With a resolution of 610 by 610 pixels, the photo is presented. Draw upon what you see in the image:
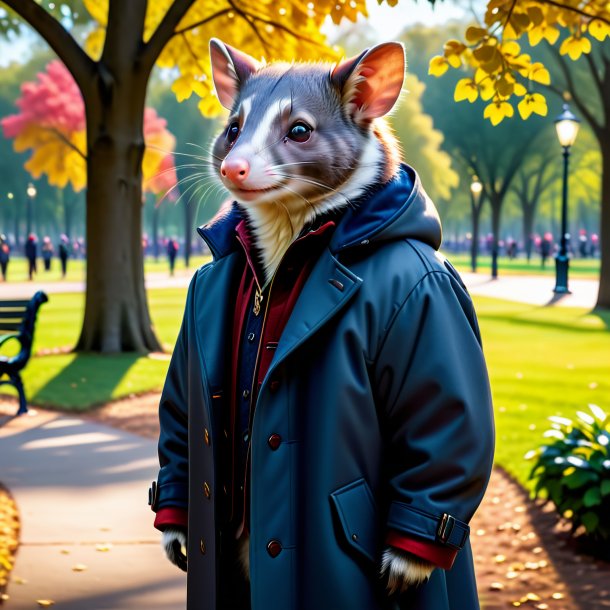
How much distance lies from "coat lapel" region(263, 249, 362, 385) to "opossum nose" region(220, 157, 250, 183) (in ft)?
0.96

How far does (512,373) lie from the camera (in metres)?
11.4

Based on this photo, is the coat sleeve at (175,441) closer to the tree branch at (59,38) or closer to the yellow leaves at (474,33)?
the yellow leaves at (474,33)

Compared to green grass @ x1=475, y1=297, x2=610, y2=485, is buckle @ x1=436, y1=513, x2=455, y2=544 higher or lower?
higher

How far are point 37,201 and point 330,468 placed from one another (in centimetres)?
5735

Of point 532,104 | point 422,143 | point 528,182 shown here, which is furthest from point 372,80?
point 528,182

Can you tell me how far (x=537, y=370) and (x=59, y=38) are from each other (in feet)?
24.9

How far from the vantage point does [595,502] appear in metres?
4.93

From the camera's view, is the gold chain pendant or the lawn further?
the lawn

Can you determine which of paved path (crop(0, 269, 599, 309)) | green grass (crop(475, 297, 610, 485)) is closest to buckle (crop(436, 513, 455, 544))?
green grass (crop(475, 297, 610, 485))

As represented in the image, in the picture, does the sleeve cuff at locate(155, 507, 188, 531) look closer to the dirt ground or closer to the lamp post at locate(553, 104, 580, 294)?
the dirt ground

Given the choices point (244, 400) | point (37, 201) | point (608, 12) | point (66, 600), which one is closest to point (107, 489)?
point (66, 600)

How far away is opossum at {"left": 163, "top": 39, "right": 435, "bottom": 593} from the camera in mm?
2014

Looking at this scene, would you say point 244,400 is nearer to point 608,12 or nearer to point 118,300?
point 608,12

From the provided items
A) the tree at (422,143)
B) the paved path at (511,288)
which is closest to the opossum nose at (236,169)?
the paved path at (511,288)
